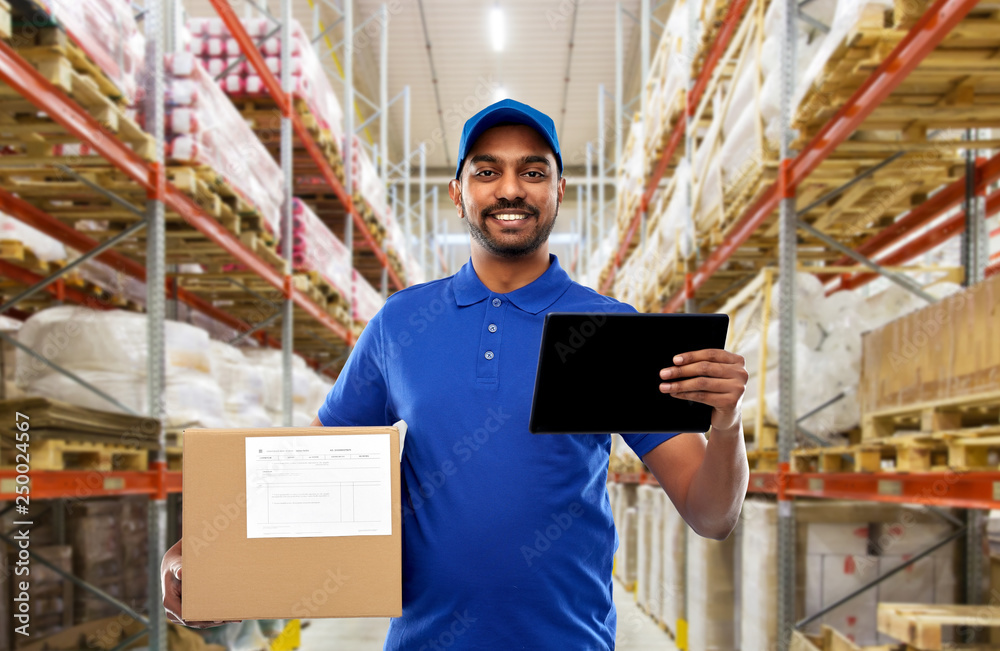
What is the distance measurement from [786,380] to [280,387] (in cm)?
478

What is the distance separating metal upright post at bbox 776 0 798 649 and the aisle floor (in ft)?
9.36

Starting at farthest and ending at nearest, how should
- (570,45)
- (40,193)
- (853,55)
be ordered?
(570,45) < (40,193) < (853,55)

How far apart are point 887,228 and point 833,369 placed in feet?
7.85

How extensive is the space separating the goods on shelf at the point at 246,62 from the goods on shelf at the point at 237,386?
2347 millimetres

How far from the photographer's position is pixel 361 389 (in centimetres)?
181

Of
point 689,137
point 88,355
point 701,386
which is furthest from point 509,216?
point 689,137

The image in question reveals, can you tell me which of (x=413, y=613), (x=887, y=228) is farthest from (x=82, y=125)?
(x=887, y=228)

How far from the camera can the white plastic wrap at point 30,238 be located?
16.0ft

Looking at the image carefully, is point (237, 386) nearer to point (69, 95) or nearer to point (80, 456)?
point (80, 456)

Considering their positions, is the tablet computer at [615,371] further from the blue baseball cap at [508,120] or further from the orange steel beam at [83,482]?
the orange steel beam at [83,482]

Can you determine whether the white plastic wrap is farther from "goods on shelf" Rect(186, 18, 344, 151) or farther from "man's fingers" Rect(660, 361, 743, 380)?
"man's fingers" Rect(660, 361, 743, 380)

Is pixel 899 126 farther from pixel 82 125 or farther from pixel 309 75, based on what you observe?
pixel 309 75

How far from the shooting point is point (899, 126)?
4422 mm

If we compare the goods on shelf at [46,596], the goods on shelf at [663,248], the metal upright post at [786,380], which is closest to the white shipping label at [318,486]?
the metal upright post at [786,380]
